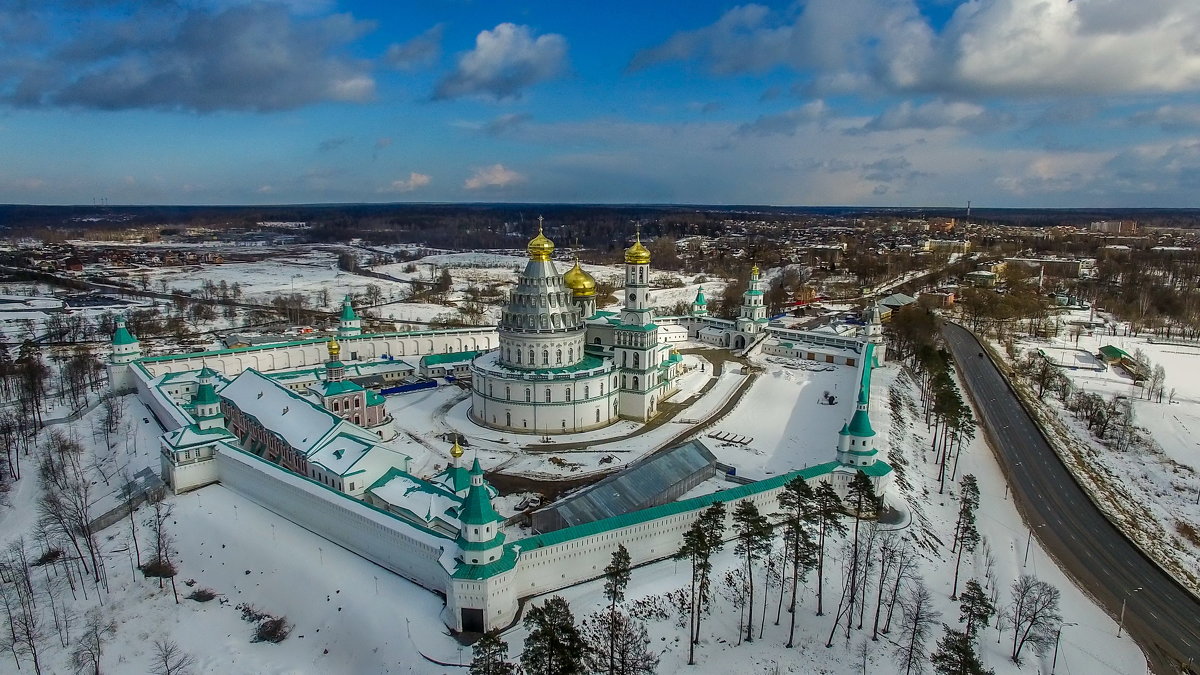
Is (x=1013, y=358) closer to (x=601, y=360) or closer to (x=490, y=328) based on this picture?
(x=601, y=360)

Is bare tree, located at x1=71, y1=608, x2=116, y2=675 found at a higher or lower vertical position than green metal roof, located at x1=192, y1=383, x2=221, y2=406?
lower

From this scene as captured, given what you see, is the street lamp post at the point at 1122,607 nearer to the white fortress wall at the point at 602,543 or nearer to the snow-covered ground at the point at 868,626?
the snow-covered ground at the point at 868,626

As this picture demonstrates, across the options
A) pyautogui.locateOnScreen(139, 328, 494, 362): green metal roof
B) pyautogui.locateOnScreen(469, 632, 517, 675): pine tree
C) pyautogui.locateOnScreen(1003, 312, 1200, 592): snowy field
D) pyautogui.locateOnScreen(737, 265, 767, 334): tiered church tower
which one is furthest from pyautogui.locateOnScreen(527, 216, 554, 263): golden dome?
pyautogui.locateOnScreen(1003, 312, 1200, 592): snowy field

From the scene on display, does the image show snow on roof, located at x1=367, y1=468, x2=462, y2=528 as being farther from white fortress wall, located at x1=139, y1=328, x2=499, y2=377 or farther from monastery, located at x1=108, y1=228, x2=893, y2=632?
white fortress wall, located at x1=139, y1=328, x2=499, y2=377

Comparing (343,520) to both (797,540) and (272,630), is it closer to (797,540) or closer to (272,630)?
(272,630)

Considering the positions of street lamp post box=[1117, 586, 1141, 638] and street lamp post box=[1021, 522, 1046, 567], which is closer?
street lamp post box=[1117, 586, 1141, 638]

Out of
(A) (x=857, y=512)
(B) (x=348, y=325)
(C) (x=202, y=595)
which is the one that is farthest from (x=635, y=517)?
(B) (x=348, y=325)

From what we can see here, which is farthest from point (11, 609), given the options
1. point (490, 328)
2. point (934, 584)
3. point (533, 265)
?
point (490, 328)
